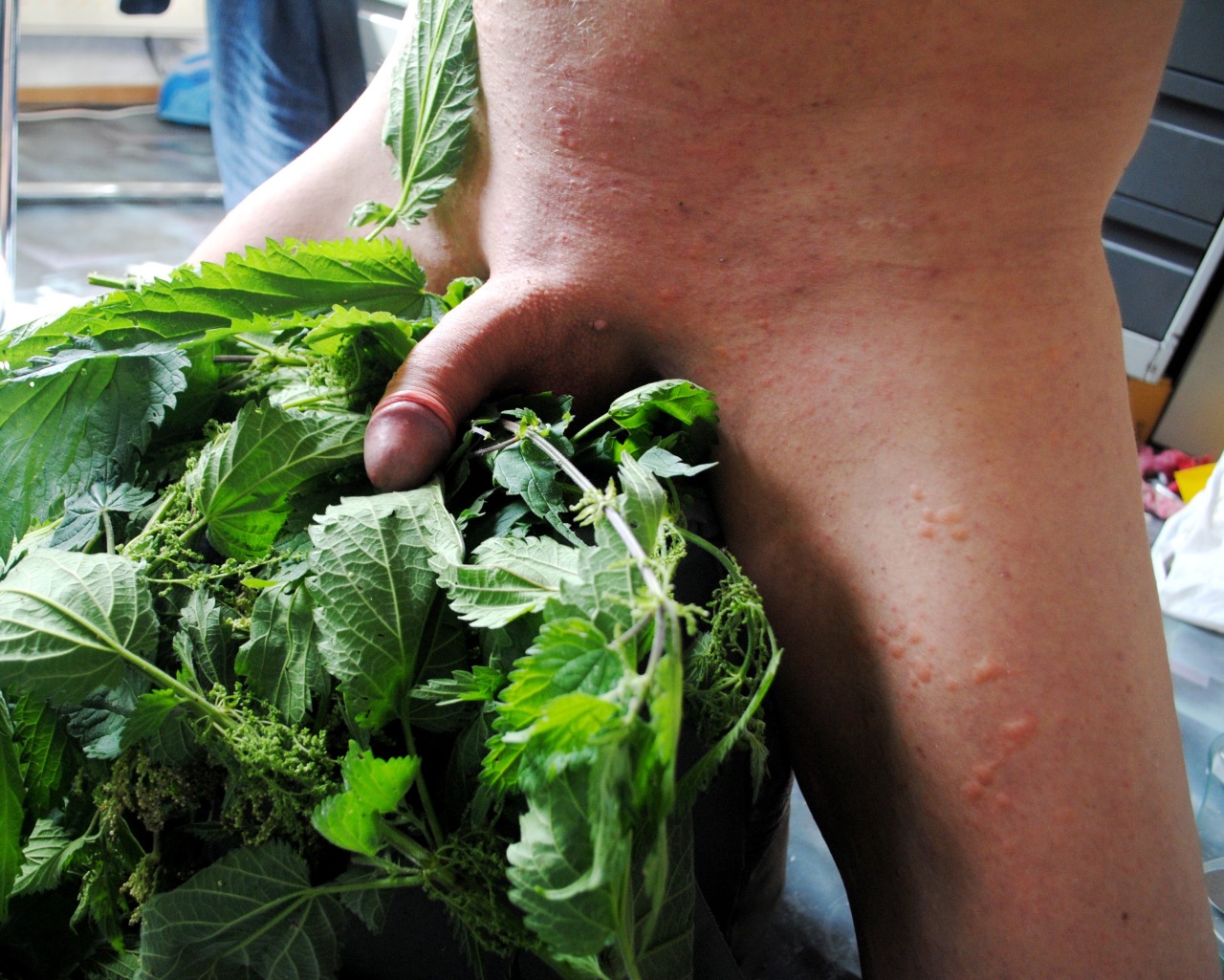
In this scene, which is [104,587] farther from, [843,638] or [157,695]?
[843,638]

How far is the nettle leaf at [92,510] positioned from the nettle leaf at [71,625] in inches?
2.4

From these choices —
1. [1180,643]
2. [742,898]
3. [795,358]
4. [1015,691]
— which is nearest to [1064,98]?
[795,358]

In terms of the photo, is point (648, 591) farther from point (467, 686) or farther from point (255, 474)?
point (255, 474)

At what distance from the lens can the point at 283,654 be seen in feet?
1.50

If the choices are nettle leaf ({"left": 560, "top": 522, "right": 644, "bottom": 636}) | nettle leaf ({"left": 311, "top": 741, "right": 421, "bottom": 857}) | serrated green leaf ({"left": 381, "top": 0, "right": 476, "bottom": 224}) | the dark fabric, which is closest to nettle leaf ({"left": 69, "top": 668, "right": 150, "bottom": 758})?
nettle leaf ({"left": 311, "top": 741, "right": 421, "bottom": 857})

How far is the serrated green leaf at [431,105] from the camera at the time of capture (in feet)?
2.07

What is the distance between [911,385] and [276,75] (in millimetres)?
1329

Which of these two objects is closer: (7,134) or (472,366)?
(472,366)

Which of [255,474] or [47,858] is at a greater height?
[255,474]

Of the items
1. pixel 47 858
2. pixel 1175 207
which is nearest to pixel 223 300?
pixel 47 858

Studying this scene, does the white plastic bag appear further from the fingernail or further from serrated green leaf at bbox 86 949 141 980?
serrated green leaf at bbox 86 949 141 980

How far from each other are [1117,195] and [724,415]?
3.34ft

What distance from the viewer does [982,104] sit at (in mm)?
496

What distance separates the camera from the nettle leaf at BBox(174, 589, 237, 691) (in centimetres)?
46
